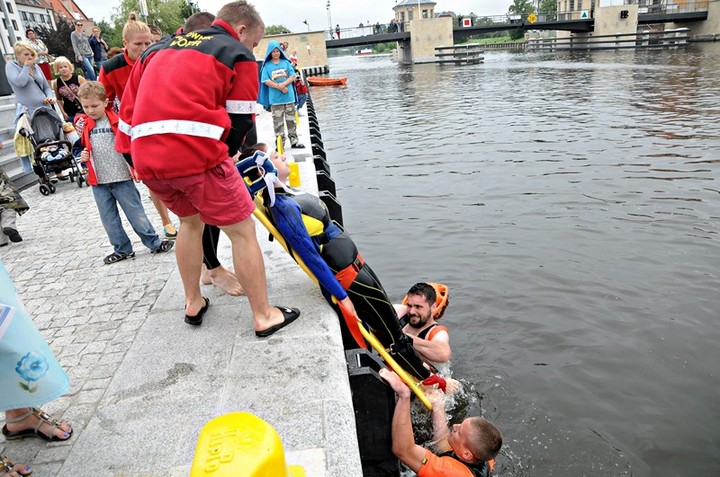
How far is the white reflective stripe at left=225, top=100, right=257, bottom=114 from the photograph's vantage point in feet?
10.9

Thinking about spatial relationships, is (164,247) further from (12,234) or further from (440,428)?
(440,428)

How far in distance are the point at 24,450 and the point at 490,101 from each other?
865 inches

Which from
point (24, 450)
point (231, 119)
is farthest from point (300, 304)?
A: point (24, 450)

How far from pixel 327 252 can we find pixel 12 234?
480 cm

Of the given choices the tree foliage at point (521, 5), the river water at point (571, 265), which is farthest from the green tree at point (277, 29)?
the river water at point (571, 265)

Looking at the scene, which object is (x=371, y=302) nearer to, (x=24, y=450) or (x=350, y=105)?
(x=24, y=450)

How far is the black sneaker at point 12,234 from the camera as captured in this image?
6.58 meters

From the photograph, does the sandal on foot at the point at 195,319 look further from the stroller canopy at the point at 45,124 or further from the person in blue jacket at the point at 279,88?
the stroller canopy at the point at 45,124

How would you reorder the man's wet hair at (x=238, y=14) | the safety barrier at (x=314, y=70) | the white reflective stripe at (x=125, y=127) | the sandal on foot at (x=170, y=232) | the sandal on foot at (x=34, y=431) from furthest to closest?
the safety barrier at (x=314, y=70), the sandal on foot at (x=170, y=232), the white reflective stripe at (x=125, y=127), the man's wet hair at (x=238, y=14), the sandal on foot at (x=34, y=431)

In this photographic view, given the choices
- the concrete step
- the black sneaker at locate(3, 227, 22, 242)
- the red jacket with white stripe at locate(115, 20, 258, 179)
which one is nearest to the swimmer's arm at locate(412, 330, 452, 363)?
the red jacket with white stripe at locate(115, 20, 258, 179)

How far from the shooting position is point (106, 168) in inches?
211

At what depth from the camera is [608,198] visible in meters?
9.01

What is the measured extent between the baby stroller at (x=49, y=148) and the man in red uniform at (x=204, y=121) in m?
6.49

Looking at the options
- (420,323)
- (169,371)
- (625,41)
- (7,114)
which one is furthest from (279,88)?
(625,41)
